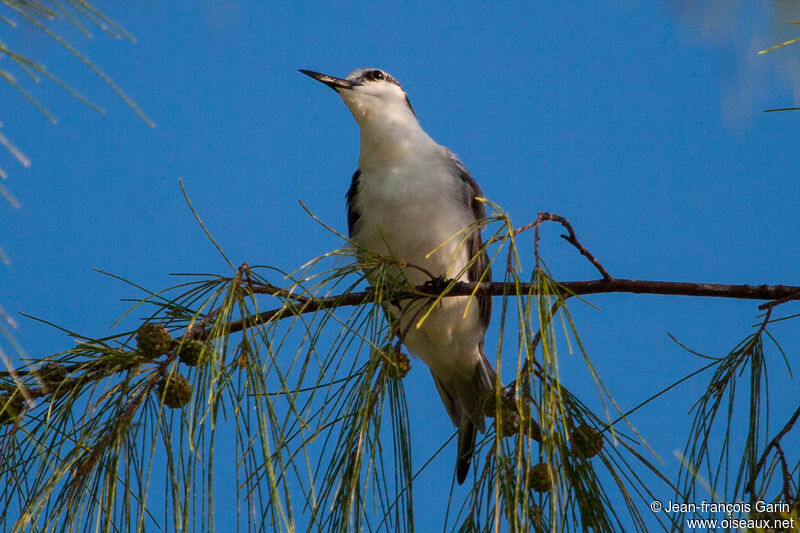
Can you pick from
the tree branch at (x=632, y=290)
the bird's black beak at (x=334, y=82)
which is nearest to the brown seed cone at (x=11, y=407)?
the tree branch at (x=632, y=290)

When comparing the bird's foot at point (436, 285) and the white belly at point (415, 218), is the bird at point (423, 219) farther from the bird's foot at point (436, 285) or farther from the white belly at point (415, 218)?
the bird's foot at point (436, 285)

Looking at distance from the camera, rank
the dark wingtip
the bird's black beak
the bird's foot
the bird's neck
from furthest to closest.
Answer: the bird's black beak, the bird's neck, the dark wingtip, the bird's foot

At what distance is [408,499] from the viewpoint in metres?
1.11

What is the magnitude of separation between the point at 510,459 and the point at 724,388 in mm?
322

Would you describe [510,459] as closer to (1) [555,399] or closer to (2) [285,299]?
(1) [555,399]

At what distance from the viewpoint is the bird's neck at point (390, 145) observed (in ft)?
7.30

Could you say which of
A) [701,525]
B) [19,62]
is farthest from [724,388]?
[19,62]

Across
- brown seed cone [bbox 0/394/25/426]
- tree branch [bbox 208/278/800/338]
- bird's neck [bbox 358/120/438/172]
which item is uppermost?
bird's neck [bbox 358/120/438/172]

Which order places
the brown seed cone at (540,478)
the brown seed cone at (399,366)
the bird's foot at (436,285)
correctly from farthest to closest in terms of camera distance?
the bird's foot at (436,285), the brown seed cone at (399,366), the brown seed cone at (540,478)

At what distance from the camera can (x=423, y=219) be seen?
2115mm

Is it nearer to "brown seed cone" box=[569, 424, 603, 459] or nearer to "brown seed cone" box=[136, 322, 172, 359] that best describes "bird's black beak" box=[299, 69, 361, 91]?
"brown seed cone" box=[136, 322, 172, 359]

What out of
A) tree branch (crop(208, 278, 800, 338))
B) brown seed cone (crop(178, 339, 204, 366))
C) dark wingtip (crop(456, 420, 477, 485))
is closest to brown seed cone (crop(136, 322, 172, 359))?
brown seed cone (crop(178, 339, 204, 366))

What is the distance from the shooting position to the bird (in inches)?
83.5

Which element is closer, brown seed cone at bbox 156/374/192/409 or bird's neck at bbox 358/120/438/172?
brown seed cone at bbox 156/374/192/409
